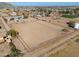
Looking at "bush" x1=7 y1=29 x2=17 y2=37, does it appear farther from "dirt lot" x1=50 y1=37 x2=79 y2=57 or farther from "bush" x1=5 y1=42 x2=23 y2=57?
"dirt lot" x1=50 y1=37 x2=79 y2=57

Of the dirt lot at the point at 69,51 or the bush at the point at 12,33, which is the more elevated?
the bush at the point at 12,33

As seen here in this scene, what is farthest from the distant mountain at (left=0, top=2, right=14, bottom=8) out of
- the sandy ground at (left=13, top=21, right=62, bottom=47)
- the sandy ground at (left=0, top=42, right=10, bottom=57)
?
the sandy ground at (left=0, top=42, right=10, bottom=57)

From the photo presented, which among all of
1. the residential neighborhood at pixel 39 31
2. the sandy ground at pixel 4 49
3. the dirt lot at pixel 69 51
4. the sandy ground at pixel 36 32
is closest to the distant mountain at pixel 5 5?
the residential neighborhood at pixel 39 31

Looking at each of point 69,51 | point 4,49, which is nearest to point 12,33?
point 4,49

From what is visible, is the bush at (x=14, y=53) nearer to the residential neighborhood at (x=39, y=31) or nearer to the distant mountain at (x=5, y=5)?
the residential neighborhood at (x=39, y=31)

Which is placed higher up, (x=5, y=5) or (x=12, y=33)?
(x=5, y=5)

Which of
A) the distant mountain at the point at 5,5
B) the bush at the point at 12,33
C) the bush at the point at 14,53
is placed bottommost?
the bush at the point at 14,53

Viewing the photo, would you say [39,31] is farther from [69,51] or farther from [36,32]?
[69,51]

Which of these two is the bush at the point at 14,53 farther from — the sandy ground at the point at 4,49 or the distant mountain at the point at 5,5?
the distant mountain at the point at 5,5
